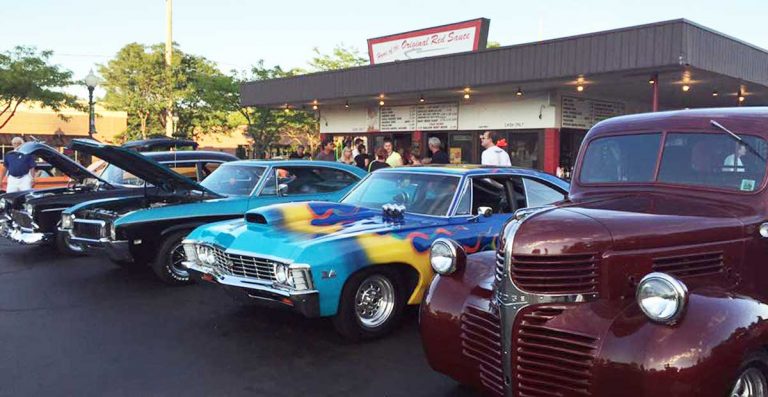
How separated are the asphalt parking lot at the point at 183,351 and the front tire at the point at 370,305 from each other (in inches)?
5.1

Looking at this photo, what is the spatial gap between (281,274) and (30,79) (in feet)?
77.9

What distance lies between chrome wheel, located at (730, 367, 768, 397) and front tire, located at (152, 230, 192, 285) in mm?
5642

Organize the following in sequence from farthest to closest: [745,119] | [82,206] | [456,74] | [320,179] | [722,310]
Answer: [456,74], [320,179], [82,206], [745,119], [722,310]

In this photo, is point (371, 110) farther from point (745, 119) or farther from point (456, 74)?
point (745, 119)

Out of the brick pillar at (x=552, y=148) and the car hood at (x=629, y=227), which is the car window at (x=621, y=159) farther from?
the brick pillar at (x=552, y=148)

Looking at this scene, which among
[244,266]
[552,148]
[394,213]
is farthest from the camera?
[552,148]

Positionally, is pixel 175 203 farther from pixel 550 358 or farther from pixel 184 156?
pixel 550 358

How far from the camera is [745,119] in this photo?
11.9ft

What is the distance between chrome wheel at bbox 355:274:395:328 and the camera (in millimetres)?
4852

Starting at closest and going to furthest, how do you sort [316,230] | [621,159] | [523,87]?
[621,159]
[316,230]
[523,87]

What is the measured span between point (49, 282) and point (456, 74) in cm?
1030

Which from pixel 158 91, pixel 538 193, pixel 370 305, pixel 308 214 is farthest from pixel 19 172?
pixel 158 91

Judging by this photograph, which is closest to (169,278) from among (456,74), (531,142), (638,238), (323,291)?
(323,291)

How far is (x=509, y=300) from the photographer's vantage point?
2.92 meters
